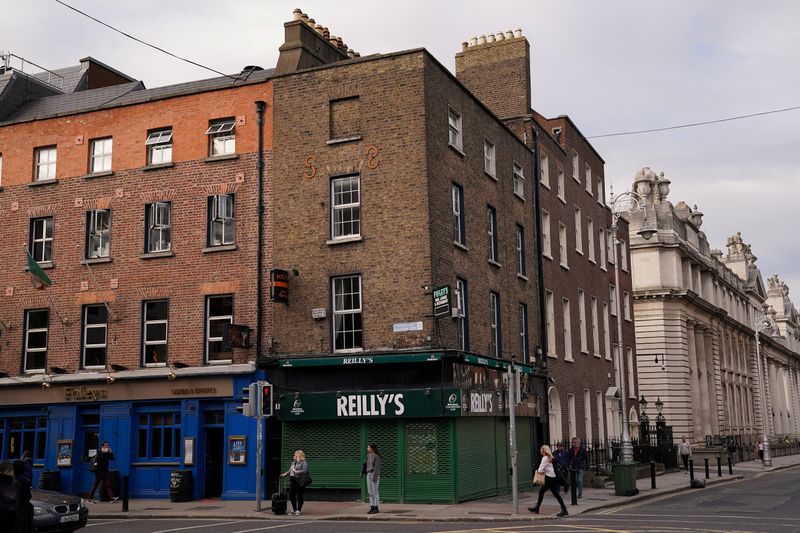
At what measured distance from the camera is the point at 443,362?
23641 millimetres

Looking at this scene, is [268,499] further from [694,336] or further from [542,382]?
[694,336]

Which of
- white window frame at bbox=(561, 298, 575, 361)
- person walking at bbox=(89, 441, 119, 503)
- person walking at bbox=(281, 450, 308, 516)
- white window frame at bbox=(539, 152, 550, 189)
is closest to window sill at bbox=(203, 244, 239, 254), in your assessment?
person walking at bbox=(89, 441, 119, 503)

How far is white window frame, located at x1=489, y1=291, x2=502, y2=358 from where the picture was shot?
94.7ft

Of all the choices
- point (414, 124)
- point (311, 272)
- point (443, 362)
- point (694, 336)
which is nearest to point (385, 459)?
point (443, 362)

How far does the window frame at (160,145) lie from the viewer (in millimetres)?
28766

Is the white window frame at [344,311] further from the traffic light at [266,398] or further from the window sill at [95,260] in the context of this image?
the window sill at [95,260]

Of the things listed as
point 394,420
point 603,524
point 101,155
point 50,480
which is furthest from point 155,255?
point 603,524

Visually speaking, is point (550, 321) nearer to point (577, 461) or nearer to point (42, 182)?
point (577, 461)

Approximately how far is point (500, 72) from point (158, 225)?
16456 millimetres

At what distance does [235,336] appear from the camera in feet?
84.0

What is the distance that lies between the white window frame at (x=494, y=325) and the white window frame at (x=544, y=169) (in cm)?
794

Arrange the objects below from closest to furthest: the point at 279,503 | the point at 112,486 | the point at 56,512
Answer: the point at 56,512, the point at 279,503, the point at 112,486

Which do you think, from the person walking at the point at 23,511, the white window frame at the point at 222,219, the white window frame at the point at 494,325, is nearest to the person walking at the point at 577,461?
the white window frame at the point at 494,325

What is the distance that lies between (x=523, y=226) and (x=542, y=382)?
582 cm
